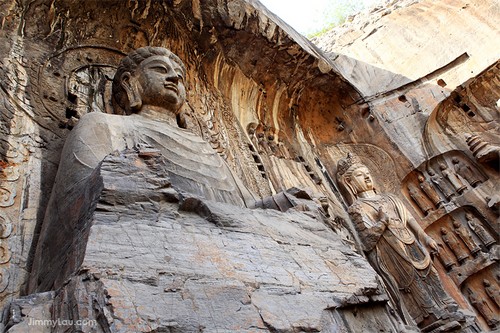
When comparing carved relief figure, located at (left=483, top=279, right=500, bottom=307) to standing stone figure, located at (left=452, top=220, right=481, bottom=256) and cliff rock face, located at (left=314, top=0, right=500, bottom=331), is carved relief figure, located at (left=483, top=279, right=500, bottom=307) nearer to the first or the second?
cliff rock face, located at (left=314, top=0, right=500, bottom=331)

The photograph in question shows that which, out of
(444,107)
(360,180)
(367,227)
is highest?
(444,107)

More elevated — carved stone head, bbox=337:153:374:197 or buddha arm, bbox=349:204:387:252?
carved stone head, bbox=337:153:374:197

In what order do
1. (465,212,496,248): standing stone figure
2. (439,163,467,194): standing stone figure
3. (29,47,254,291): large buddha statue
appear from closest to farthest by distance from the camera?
(29,47,254,291): large buddha statue, (465,212,496,248): standing stone figure, (439,163,467,194): standing stone figure

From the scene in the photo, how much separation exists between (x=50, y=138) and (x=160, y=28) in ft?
7.39

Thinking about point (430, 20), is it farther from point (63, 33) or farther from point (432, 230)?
point (63, 33)

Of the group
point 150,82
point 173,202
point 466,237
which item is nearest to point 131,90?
point 150,82

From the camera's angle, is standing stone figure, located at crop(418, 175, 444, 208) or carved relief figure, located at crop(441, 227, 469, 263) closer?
carved relief figure, located at crop(441, 227, 469, 263)

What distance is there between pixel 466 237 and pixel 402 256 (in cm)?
105

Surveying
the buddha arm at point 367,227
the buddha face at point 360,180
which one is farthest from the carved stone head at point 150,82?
the buddha face at point 360,180

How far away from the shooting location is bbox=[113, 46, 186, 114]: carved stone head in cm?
429

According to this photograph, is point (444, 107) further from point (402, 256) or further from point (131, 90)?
point (131, 90)

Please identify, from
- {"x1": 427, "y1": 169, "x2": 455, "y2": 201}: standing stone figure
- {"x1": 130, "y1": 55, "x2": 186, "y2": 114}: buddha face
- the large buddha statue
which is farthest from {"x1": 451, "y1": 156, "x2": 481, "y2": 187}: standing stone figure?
{"x1": 130, "y1": 55, "x2": 186, "y2": 114}: buddha face

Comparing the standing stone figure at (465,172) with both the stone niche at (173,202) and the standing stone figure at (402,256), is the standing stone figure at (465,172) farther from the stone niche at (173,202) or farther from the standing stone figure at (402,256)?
the stone niche at (173,202)

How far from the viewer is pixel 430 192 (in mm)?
5934
